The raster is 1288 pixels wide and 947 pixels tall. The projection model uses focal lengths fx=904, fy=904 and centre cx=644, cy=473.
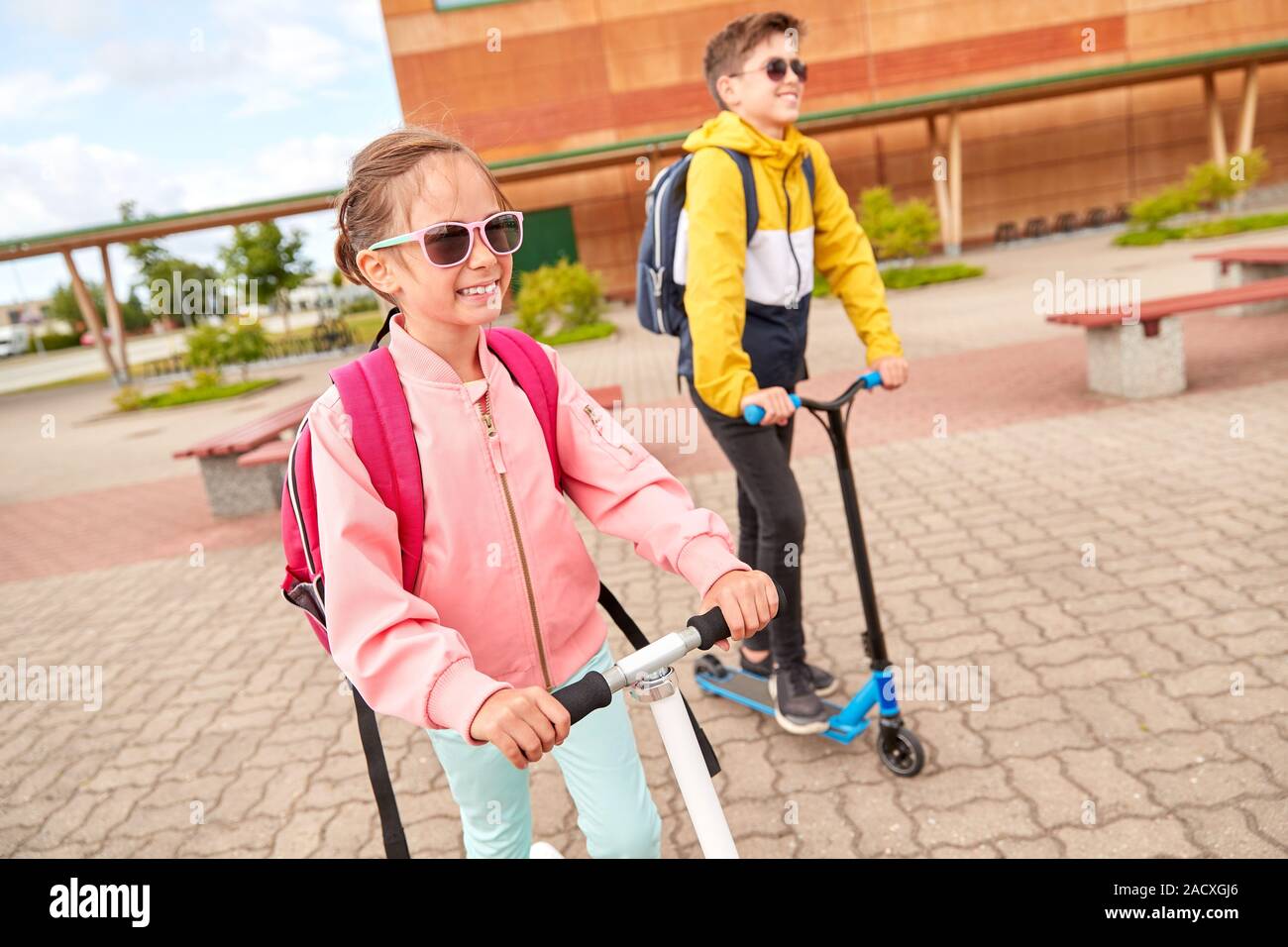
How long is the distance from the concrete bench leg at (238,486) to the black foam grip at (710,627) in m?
7.20

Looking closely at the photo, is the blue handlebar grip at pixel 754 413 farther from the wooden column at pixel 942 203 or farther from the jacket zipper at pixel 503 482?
the wooden column at pixel 942 203

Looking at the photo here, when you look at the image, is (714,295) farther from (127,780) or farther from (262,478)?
(262,478)

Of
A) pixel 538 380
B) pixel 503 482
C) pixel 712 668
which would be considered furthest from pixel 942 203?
pixel 503 482

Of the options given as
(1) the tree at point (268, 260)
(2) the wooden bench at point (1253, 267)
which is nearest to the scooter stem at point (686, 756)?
(2) the wooden bench at point (1253, 267)

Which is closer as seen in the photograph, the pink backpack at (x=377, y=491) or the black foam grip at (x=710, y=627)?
the black foam grip at (x=710, y=627)

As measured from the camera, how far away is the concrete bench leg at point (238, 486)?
781 cm

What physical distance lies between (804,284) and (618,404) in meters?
5.09

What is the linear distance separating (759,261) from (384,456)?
1676 millimetres

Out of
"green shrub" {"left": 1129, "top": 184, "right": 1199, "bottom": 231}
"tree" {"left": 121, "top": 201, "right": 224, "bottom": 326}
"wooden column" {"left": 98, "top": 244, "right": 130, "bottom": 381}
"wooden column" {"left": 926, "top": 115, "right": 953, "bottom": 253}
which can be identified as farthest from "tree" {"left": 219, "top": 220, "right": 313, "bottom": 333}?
"green shrub" {"left": 1129, "top": 184, "right": 1199, "bottom": 231}

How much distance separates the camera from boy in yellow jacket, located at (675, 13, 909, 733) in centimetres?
270

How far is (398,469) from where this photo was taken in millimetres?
1560

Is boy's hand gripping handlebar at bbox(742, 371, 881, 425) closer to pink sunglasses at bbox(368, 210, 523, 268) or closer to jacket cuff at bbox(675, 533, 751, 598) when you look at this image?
jacket cuff at bbox(675, 533, 751, 598)

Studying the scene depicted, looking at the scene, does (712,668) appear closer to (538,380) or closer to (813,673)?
(813,673)

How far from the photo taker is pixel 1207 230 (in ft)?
63.8
